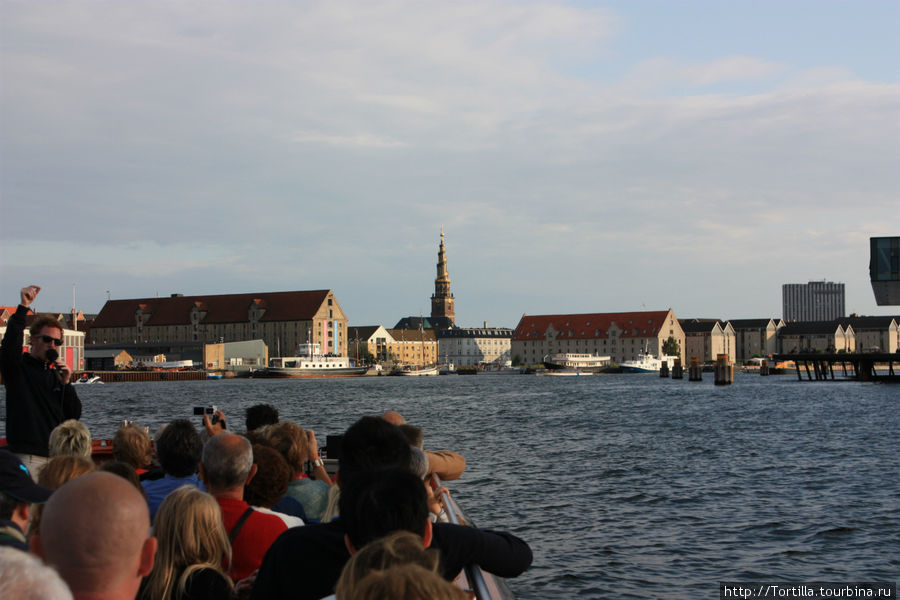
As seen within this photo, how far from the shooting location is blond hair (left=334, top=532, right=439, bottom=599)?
2357 millimetres

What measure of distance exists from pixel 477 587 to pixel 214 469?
1.57 m

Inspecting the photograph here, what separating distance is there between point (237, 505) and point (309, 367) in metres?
131

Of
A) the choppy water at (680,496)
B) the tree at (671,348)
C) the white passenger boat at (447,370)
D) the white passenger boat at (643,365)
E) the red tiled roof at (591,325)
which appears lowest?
the white passenger boat at (447,370)

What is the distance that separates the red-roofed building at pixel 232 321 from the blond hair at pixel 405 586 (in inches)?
6064

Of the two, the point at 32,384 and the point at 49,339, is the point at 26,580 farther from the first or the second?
the point at 32,384

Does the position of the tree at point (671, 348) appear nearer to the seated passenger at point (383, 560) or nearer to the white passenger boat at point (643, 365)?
the white passenger boat at point (643, 365)

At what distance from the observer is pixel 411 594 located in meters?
2.16

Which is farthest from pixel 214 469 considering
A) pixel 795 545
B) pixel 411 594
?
pixel 795 545

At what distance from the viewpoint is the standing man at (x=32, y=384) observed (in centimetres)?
729

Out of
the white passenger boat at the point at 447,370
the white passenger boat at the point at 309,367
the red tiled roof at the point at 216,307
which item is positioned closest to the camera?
the white passenger boat at the point at 309,367

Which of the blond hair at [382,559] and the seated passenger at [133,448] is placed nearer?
the blond hair at [382,559]

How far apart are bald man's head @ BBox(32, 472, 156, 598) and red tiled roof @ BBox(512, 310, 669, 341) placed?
6634 inches

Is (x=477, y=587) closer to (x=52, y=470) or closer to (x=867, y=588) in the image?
(x=52, y=470)

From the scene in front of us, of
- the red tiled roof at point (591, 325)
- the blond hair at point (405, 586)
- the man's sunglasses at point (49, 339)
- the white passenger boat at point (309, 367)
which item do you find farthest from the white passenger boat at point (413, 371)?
the blond hair at point (405, 586)
